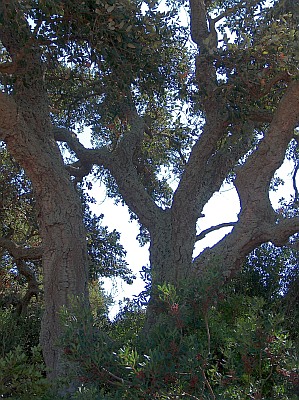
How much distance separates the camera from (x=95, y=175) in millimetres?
11234

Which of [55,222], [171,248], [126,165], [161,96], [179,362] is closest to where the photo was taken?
[179,362]

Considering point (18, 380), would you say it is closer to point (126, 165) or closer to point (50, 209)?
point (50, 209)

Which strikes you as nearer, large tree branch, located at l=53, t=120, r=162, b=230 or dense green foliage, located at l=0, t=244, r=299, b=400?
dense green foliage, located at l=0, t=244, r=299, b=400

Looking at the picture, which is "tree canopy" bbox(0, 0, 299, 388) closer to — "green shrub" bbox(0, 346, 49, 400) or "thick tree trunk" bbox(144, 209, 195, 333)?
"thick tree trunk" bbox(144, 209, 195, 333)

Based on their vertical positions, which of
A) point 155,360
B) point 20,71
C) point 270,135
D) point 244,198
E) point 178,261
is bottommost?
point 155,360

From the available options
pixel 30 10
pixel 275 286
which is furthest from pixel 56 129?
pixel 275 286

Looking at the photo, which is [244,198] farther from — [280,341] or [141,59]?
[280,341]

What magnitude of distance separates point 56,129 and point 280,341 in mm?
5742

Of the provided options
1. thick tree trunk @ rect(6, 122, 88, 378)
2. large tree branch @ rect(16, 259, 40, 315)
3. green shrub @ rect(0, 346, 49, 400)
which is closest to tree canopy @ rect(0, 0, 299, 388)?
thick tree trunk @ rect(6, 122, 88, 378)

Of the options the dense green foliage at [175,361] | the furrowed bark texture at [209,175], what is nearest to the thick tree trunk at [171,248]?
the furrowed bark texture at [209,175]

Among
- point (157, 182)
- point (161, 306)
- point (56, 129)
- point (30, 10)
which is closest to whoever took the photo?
point (161, 306)

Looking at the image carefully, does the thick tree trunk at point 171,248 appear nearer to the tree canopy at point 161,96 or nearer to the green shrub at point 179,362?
the tree canopy at point 161,96

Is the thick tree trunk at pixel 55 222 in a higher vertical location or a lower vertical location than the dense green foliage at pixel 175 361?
higher

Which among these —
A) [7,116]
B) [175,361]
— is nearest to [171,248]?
[7,116]
